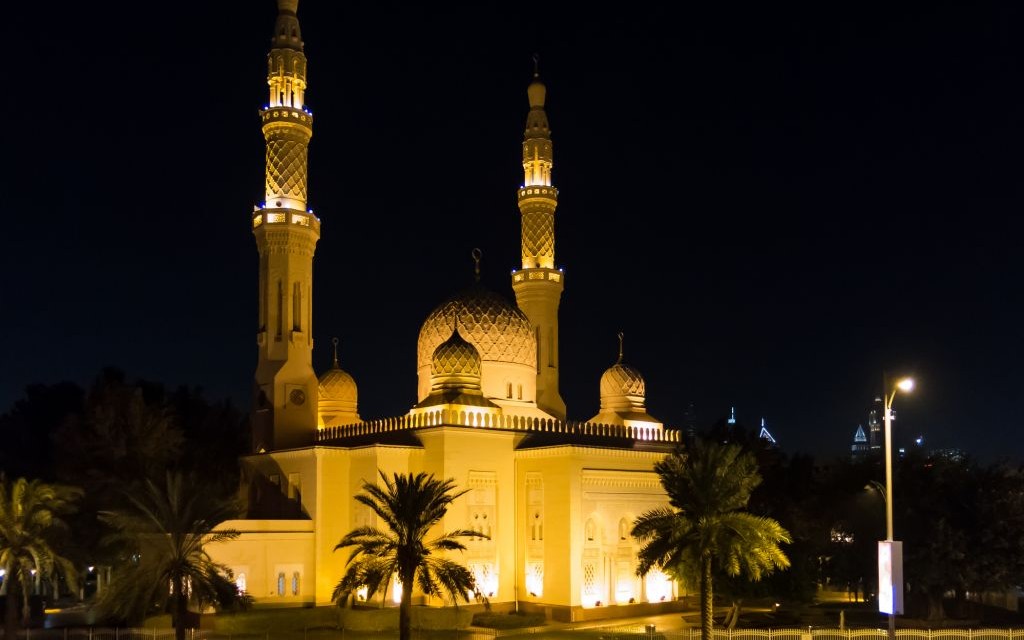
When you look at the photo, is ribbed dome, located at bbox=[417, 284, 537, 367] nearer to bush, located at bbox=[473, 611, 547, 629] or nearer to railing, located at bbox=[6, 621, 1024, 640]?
bush, located at bbox=[473, 611, 547, 629]

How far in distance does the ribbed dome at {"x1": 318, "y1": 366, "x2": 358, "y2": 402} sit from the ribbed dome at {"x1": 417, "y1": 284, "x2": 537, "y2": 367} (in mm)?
3932

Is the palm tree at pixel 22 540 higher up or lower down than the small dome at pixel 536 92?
lower down

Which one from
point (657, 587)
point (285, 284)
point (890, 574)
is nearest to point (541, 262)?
point (285, 284)

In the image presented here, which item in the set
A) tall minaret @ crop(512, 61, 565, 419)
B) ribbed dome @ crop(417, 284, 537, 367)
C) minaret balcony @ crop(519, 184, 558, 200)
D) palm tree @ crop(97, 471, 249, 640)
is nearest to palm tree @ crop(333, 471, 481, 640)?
palm tree @ crop(97, 471, 249, 640)

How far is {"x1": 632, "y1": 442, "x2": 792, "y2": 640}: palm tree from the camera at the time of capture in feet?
88.0

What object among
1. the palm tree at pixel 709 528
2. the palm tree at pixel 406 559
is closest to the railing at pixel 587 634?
the palm tree at pixel 709 528

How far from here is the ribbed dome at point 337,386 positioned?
44.5 meters

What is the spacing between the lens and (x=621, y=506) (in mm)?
36781

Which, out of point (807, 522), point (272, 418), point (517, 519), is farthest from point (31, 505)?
point (807, 522)

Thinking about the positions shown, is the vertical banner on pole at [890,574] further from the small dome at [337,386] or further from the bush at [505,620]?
the small dome at [337,386]

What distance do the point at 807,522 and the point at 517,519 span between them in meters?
11.9

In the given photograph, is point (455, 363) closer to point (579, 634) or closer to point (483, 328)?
point (483, 328)

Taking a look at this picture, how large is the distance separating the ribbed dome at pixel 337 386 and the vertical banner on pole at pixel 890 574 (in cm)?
2745

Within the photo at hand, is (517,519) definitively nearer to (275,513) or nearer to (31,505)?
(275,513)
